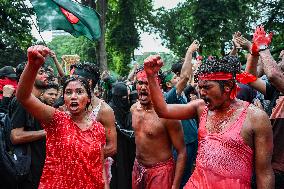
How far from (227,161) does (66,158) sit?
1326 mm

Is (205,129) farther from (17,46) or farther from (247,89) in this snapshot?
(17,46)

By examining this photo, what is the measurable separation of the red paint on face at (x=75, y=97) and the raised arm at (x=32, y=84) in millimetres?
286

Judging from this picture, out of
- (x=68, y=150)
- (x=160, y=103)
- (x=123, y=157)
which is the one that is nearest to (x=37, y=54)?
(x=68, y=150)

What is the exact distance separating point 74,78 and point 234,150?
1565 millimetres

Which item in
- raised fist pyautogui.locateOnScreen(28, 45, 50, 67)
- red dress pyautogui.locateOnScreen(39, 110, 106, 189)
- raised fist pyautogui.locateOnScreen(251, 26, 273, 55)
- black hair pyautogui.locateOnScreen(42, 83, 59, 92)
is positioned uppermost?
raised fist pyautogui.locateOnScreen(251, 26, 273, 55)

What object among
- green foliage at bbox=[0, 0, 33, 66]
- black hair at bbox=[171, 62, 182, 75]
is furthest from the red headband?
green foliage at bbox=[0, 0, 33, 66]

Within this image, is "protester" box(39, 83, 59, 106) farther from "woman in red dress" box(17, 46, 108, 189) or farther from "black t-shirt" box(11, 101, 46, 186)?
"woman in red dress" box(17, 46, 108, 189)

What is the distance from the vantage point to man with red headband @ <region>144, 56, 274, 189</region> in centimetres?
368

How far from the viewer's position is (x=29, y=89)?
3.66 meters

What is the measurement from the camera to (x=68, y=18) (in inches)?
302

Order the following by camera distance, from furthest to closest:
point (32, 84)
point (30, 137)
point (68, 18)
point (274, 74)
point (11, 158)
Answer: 1. point (68, 18)
2. point (30, 137)
3. point (11, 158)
4. point (274, 74)
5. point (32, 84)

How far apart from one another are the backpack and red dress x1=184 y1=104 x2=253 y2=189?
6.06ft

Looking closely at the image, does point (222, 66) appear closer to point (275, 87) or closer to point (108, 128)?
point (275, 87)

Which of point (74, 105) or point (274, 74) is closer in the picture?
point (274, 74)
